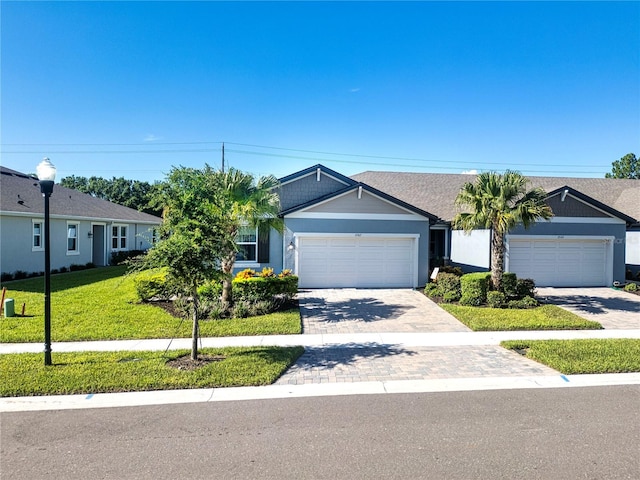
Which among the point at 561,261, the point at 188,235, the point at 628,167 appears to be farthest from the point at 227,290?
the point at 628,167

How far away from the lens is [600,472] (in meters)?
4.07

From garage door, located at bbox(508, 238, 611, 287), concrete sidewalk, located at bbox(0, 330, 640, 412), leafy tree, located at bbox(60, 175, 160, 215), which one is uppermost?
leafy tree, located at bbox(60, 175, 160, 215)

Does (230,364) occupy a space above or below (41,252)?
below

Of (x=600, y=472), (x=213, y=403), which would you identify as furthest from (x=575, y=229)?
(x=213, y=403)

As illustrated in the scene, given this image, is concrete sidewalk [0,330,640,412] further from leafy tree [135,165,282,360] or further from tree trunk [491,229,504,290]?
tree trunk [491,229,504,290]

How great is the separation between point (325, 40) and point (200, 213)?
417 inches

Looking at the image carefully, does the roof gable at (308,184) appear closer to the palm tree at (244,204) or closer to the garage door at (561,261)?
the palm tree at (244,204)

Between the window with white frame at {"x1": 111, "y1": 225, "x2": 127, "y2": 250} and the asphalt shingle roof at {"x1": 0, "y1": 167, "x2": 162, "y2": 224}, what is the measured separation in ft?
3.06

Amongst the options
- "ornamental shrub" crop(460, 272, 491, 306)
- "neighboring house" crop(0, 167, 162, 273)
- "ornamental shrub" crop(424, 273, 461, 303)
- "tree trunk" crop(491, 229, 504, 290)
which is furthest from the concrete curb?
"neighboring house" crop(0, 167, 162, 273)

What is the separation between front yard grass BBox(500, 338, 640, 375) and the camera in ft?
24.2

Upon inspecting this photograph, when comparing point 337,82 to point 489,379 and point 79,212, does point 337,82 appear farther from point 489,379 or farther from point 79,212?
point 79,212

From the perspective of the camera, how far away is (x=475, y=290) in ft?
44.8

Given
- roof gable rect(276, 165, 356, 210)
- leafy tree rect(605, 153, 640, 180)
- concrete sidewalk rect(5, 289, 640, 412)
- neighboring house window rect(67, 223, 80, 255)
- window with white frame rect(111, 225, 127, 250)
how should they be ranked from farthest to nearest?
leafy tree rect(605, 153, 640, 180) < window with white frame rect(111, 225, 127, 250) < neighboring house window rect(67, 223, 80, 255) < roof gable rect(276, 165, 356, 210) < concrete sidewalk rect(5, 289, 640, 412)

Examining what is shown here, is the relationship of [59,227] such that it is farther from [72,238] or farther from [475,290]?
[475,290]
